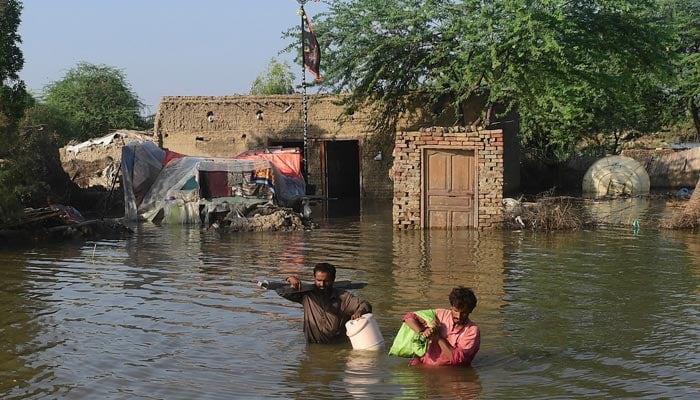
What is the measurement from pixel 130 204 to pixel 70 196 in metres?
3.23

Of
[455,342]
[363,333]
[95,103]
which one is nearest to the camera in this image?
[455,342]

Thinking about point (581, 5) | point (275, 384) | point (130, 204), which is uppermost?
point (581, 5)

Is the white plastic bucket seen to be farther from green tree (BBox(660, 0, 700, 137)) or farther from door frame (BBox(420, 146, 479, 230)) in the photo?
green tree (BBox(660, 0, 700, 137))

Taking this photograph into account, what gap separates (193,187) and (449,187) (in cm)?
616

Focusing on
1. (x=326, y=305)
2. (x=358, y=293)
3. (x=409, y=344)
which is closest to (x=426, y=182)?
(x=358, y=293)

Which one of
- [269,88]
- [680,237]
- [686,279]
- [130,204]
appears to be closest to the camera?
[686,279]

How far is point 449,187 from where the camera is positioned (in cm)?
1786

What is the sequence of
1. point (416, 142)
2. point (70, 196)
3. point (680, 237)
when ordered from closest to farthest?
point (680, 237), point (416, 142), point (70, 196)

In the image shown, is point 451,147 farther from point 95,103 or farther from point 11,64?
point 95,103

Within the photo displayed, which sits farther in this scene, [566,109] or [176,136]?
[176,136]

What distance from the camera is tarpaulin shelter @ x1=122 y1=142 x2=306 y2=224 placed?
778 inches

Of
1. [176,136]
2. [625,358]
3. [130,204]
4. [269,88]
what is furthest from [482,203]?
[269,88]

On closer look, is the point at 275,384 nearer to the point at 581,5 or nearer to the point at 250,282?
the point at 250,282

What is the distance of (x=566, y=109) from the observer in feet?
70.5
